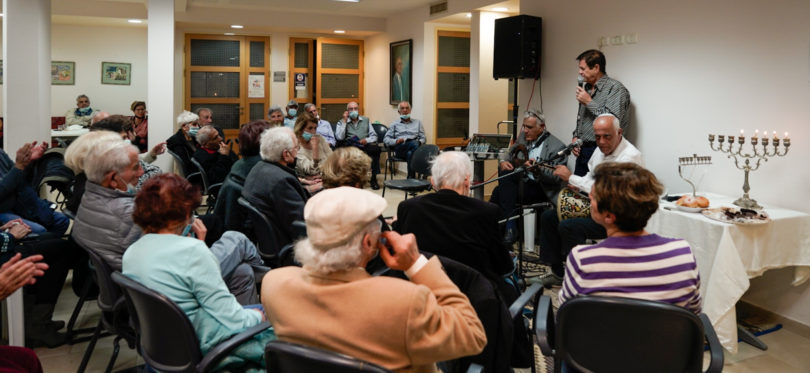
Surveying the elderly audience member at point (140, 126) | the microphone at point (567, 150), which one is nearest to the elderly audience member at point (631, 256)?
the microphone at point (567, 150)

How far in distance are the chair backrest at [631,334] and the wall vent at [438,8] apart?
740 cm

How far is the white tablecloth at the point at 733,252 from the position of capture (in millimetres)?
3373

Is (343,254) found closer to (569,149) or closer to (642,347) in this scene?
(642,347)

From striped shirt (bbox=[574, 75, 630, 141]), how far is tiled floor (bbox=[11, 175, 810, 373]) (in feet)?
6.77

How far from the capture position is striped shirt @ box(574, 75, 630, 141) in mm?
5047

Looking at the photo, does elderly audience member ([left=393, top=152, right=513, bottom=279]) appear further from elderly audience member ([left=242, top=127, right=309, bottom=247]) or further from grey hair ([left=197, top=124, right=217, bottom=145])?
grey hair ([left=197, top=124, right=217, bottom=145])

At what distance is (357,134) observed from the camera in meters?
9.56

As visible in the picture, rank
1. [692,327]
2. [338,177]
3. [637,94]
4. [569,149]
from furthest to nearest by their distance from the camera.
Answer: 1. [637,94]
2. [569,149]
3. [338,177]
4. [692,327]

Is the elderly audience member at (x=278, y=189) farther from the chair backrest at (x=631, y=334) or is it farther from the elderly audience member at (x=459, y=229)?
the chair backrest at (x=631, y=334)

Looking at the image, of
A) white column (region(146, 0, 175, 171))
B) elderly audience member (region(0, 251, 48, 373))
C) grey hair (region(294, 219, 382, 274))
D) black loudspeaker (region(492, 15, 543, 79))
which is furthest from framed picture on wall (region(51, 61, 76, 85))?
grey hair (region(294, 219, 382, 274))

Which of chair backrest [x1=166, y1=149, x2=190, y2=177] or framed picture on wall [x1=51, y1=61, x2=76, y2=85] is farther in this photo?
framed picture on wall [x1=51, y1=61, x2=76, y2=85]

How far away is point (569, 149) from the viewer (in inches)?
177

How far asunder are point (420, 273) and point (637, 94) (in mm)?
4224

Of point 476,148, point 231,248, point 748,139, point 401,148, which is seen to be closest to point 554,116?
point 476,148
